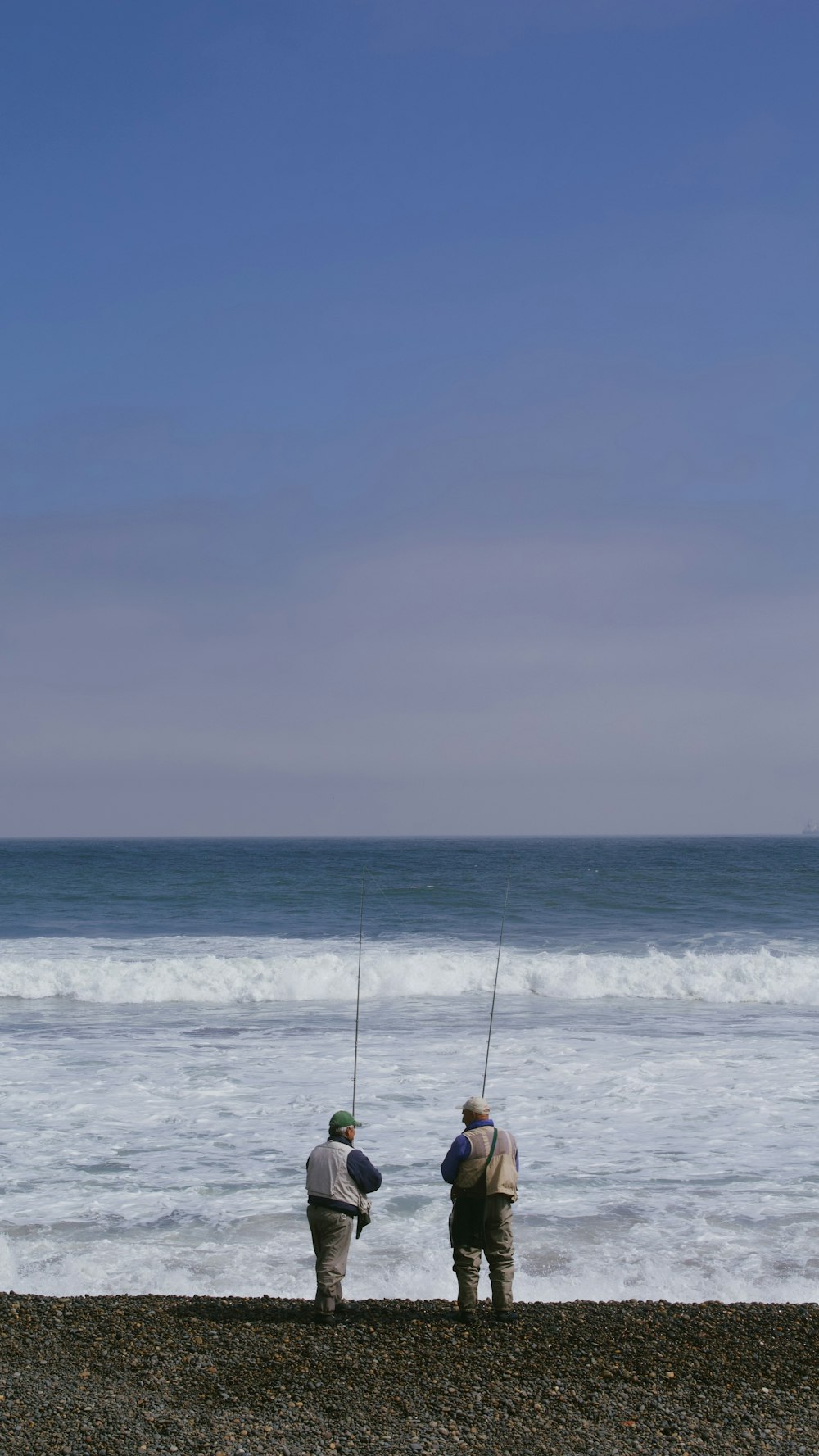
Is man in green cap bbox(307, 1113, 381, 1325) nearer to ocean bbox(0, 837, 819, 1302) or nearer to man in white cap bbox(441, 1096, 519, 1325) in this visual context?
man in white cap bbox(441, 1096, 519, 1325)

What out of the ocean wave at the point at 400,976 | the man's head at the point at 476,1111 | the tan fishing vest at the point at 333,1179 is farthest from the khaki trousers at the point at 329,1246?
the ocean wave at the point at 400,976

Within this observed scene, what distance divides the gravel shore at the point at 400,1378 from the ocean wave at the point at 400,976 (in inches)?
622

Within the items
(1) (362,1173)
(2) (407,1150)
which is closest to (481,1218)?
(1) (362,1173)

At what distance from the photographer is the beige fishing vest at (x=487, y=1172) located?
22.7 ft

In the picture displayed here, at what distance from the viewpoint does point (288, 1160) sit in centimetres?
1075

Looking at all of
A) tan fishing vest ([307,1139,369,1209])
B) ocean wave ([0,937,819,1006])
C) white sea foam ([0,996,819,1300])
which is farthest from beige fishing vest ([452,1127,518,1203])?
ocean wave ([0,937,819,1006])

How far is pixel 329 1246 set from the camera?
699 cm

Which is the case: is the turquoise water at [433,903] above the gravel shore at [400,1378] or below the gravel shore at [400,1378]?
below

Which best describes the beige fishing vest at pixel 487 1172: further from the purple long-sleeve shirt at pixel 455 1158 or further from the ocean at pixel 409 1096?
the ocean at pixel 409 1096

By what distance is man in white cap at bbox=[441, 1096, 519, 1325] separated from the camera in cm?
691

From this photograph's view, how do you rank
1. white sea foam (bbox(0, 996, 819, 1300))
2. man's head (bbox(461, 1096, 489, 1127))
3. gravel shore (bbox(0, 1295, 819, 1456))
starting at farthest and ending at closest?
white sea foam (bbox(0, 996, 819, 1300)), man's head (bbox(461, 1096, 489, 1127)), gravel shore (bbox(0, 1295, 819, 1456))

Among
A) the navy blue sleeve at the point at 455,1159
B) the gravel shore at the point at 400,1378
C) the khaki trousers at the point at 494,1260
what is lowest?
the gravel shore at the point at 400,1378

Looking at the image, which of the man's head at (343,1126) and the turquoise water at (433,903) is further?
the turquoise water at (433,903)

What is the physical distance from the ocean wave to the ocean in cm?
8
